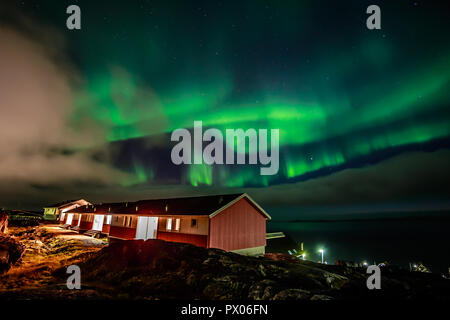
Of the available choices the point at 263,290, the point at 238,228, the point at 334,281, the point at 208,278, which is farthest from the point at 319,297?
the point at 238,228

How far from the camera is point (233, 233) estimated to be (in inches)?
811

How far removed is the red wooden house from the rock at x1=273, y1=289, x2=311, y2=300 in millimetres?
11043

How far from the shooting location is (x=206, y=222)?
62.8ft

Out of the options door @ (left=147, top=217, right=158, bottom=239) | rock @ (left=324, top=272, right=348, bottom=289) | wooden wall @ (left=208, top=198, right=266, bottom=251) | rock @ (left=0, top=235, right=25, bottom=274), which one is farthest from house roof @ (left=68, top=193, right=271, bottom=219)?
rock @ (left=0, top=235, right=25, bottom=274)

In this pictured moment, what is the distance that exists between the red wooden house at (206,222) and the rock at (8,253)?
1075cm

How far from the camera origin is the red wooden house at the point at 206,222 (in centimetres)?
1930

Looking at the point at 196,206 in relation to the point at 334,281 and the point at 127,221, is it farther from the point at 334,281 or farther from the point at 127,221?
the point at 334,281

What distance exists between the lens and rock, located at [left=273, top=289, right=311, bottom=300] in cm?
760

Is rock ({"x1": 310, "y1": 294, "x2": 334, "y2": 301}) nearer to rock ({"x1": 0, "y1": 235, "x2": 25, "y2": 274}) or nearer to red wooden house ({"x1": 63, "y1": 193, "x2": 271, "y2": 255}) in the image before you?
red wooden house ({"x1": 63, "y1": 193, "x2": 271, "y2": 255})
